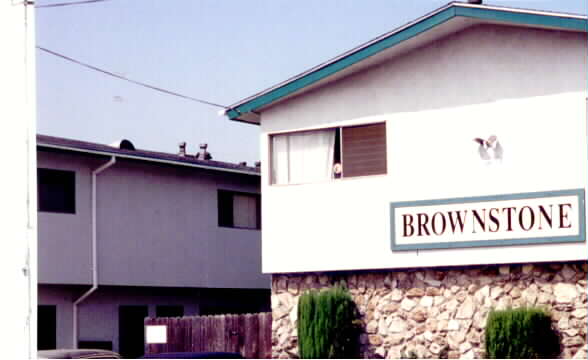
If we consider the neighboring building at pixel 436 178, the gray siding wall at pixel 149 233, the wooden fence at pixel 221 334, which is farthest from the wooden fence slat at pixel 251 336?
the gray siding wall at pixel 149 233

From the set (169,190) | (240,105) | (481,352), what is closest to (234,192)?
(169,190)

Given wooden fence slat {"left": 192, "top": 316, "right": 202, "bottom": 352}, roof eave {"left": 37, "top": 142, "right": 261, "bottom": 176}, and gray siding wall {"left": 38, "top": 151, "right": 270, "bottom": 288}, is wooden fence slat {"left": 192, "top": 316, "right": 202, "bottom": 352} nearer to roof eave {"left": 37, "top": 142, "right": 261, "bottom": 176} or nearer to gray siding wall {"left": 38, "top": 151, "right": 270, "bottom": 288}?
gray siding wall {"left": 38, "top": 151, "right": 270, "bottom": 288}

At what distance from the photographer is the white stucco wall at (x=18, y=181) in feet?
12.3

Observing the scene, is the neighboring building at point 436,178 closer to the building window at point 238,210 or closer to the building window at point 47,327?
the building window at point 47,327

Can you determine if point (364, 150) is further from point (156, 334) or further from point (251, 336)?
point (156, 334)

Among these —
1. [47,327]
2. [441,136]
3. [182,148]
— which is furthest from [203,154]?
[441,136]

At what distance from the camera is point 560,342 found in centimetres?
1552

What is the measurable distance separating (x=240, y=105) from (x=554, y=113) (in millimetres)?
6128

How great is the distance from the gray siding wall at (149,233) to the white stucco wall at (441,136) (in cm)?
650

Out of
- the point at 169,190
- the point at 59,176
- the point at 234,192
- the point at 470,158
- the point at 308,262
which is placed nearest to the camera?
the point at 470,158

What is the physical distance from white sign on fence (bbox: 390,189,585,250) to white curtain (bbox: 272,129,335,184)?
168 cm

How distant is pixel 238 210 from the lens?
27.8 meters

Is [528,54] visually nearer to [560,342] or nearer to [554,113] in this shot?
[554,113]

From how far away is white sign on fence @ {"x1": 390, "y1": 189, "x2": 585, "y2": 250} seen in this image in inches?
614
